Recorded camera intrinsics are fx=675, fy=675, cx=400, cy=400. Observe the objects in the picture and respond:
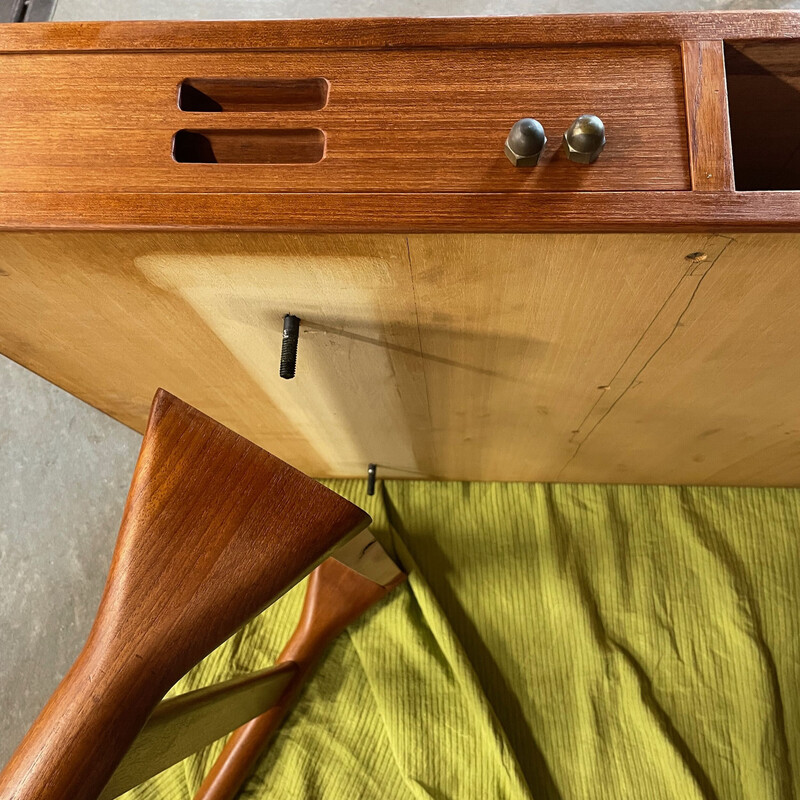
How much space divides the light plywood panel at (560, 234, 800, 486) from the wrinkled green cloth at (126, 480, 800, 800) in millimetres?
78

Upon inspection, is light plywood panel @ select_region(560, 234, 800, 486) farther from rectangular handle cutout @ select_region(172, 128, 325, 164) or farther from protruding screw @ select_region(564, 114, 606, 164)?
rectangular handle cutout @ select_region(172, 128, 325, 164)

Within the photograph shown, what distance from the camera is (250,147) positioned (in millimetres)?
430

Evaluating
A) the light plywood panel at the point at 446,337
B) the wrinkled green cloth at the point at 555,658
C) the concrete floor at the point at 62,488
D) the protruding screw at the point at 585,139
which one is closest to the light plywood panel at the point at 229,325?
the light plywood panel at the point at 446,337

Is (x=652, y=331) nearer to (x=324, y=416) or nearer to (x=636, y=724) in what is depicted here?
(x=324, y=416)

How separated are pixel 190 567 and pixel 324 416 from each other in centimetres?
36

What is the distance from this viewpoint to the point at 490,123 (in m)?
0.39

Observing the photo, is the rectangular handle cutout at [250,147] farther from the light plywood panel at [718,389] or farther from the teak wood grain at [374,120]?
the light plywood panel at [718,389]

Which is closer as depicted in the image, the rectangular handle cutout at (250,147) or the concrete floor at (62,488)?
the rectangular handle cutout at (250,147)

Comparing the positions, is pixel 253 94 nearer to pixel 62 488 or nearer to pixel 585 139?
pixel 585 139

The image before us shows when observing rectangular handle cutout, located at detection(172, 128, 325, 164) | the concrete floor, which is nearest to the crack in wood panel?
rectangular handle cutout, located at detection(172, 128, 325, 164)

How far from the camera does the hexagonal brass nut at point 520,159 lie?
1.19 feet

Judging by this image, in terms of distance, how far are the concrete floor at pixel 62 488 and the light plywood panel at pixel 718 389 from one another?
759 mm

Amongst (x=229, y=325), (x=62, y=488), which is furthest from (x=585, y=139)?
(x=62, y=488)

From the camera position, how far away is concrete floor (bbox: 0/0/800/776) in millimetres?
1038
